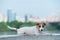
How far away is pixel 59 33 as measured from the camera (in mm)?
1646

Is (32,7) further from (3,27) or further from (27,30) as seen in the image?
(3,27)

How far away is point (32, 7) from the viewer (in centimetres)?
164

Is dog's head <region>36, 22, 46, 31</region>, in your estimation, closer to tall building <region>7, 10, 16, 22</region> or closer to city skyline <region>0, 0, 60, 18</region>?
city skyline <region>0, 0, 60, 18</region>

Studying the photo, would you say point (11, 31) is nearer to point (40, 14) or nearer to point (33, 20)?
point (33, 20)

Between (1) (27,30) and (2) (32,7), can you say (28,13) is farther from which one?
(1) (27,30)

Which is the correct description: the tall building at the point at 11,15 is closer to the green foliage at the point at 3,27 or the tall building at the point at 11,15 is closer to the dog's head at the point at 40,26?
the green foliage at the point at 3,27

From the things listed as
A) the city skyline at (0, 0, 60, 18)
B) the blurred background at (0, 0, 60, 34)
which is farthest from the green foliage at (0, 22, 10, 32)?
the city skyline at (0, 0, 60, 18)

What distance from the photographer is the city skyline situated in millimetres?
1614

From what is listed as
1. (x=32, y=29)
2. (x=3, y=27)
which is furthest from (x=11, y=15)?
(x=32, y=29)

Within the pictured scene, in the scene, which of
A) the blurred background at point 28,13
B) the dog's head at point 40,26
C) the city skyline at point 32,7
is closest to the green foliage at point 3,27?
the blurred background at point 28,13

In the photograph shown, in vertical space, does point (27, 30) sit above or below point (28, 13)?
below

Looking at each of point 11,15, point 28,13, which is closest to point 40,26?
point 28,13

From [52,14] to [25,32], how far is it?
363mm

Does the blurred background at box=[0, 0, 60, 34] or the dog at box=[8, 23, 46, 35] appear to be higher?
the blurred background at box=[0, 0, 60, 34]
